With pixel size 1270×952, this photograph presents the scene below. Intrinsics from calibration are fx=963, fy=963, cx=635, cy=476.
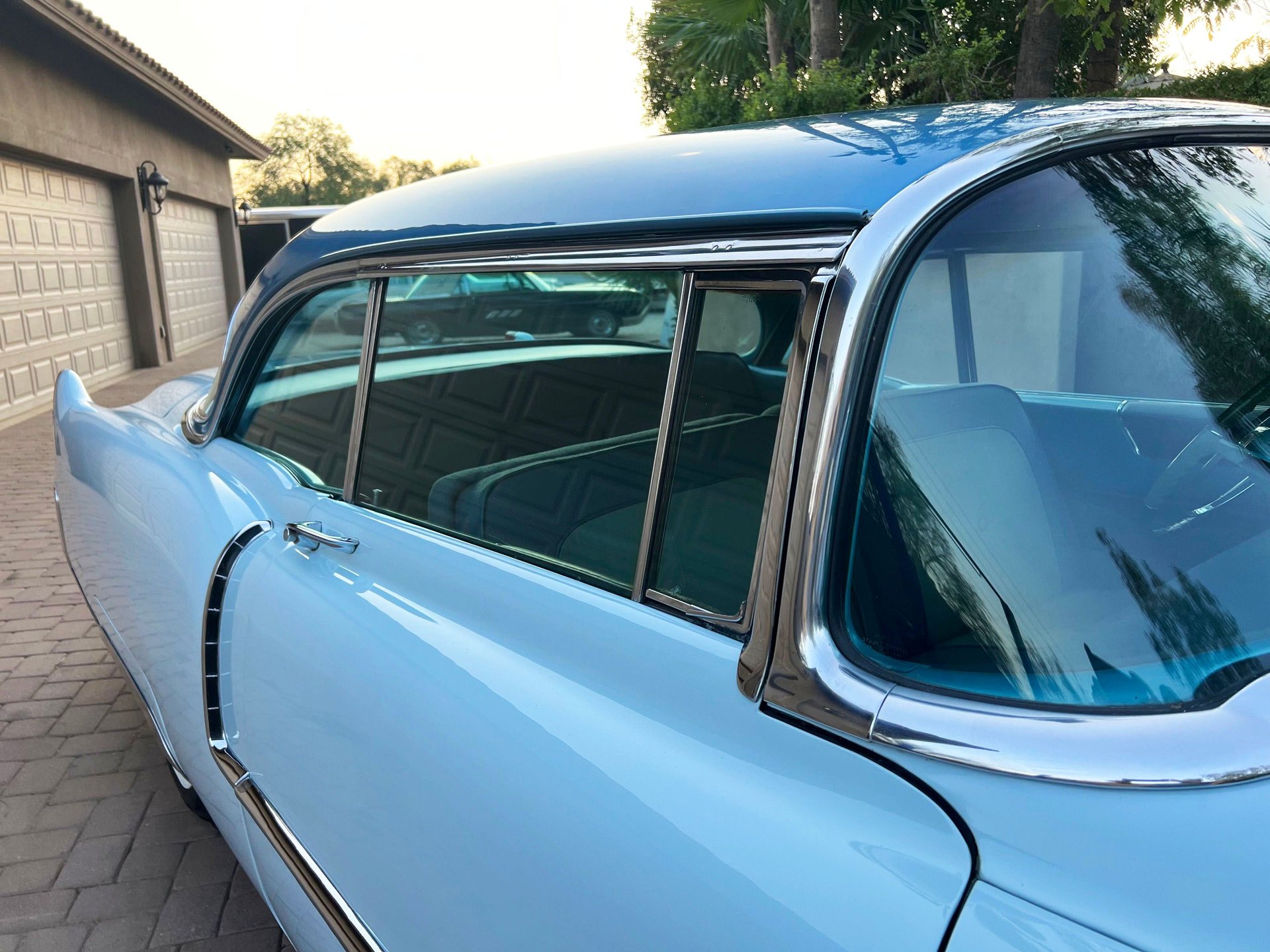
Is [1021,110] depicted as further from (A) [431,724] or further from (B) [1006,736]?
(A) [431,724]

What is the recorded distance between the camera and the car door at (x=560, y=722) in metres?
0.95

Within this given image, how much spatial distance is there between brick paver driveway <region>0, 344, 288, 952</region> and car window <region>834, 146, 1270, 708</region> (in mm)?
1940

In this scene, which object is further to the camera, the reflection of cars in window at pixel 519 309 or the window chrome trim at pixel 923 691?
the reflection of cars in window at pixel 519 309

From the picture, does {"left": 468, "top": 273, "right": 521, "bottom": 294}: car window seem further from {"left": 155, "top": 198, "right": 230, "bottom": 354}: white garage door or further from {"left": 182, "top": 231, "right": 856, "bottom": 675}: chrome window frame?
{"left": 155, "top": 198, "right": 230, "bottom": 354}: white garage door

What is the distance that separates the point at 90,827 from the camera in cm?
272

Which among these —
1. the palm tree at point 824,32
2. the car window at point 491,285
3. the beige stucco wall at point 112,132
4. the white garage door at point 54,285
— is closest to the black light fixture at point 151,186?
the beige stucco wall at point 112,132

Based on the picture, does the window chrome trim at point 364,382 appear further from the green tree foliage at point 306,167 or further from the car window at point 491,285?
the green tree foliage at point 306,167

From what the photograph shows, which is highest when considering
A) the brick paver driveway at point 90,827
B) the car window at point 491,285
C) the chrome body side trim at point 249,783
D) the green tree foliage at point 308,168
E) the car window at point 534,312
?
the green tree foliage at point 308,168

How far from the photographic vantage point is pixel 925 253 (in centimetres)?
103

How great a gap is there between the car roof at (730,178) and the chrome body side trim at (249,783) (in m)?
0.64

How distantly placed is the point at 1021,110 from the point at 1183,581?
0.69m

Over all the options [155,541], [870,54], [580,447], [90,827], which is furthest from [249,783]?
[870,54]

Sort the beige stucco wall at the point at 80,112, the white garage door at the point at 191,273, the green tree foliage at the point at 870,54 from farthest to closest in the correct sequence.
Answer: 1. the white garage door at the point at 191,273
2. the beige stucco wall at the point at 80,112
3. the green tree foliage at the point at 870,54

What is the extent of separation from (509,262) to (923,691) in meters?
0.90
